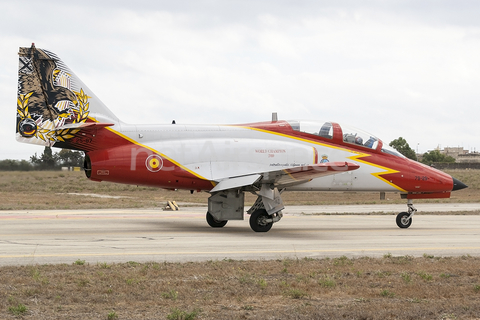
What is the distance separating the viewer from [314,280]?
9.03m

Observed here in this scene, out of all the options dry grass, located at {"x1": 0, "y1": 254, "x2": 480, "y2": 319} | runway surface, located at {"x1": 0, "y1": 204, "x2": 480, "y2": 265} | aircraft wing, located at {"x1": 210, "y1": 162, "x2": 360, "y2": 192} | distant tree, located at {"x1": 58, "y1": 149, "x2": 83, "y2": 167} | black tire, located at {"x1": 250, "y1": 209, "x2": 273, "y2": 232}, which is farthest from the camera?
distant tree, located at {"x1": 58, "y1": 149, "x2": 83, "y2": 167}

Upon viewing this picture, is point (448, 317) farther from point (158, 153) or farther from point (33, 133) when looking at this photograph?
point (33, 133)

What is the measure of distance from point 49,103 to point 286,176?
24.1 feet

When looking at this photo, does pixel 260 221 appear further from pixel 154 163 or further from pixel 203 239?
pixel 154 163

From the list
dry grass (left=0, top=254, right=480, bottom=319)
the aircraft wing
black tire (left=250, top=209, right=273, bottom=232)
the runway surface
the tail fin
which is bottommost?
the runway surface

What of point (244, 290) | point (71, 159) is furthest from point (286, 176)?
point (71, 159)

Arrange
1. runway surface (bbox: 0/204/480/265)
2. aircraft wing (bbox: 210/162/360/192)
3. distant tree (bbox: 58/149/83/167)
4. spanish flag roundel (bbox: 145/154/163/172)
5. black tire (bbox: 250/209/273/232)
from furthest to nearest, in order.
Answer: distant tree (bbox: 58/149/83/167), black tire (bbox: 250/209/273/232), spanish flag roundel (bbox: 145/154/163/172), aircraft wing (bbox: 210/162/360/192), runway surface (bbox: 0/204/480/265)

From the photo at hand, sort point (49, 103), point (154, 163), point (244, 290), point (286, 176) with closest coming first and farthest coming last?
point (244, 290) → point (286, 176) → point (49, 103) → point (154, 163)

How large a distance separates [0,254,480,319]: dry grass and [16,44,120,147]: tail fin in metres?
7.19

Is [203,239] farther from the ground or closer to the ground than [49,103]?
closer to the ground

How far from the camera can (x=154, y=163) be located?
16.8 metres

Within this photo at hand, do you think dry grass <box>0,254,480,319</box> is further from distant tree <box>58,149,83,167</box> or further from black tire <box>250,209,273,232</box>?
distant tree <box>58,149,83,167</box>

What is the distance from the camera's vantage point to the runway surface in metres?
12.1

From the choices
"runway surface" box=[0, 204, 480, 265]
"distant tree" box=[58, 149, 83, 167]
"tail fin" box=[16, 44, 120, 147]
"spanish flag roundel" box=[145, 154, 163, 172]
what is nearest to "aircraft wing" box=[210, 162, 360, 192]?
"runway surface" box=[0, 204, 480, 265]
